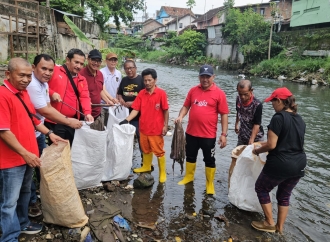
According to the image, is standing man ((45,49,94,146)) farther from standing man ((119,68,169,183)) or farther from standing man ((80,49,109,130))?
standing man ((119,68,169,183))

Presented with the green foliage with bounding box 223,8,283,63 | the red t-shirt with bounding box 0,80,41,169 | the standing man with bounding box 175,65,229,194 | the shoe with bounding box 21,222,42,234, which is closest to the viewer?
the red t-shirt with bounding box 0,80,41,169

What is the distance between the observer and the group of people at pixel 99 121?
2.39 m

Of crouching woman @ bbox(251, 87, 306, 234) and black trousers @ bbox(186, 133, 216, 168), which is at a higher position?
crouching woman @ bbox(251, 87, 306, 234)

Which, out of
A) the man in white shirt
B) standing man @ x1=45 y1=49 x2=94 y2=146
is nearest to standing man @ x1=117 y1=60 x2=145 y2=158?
standing man @ x1=45 y1=49 x2=94 y2=146

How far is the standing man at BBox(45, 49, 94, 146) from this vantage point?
3.53m

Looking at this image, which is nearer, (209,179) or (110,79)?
(209,179)

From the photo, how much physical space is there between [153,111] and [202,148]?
97cm

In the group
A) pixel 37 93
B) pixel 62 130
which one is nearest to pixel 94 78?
pixel 62 130

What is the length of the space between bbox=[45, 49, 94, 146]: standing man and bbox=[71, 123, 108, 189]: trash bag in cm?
24

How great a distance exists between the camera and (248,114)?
159 inches

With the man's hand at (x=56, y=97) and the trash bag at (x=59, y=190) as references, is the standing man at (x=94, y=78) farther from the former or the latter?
the trash bag at (x=59, y=190)

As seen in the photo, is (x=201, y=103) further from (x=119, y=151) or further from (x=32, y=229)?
(x=32, y=229)

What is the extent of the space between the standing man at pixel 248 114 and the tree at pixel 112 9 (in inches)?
848

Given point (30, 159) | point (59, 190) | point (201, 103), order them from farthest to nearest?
point (201, 103) < point (59, 190) < point (30, 159)
